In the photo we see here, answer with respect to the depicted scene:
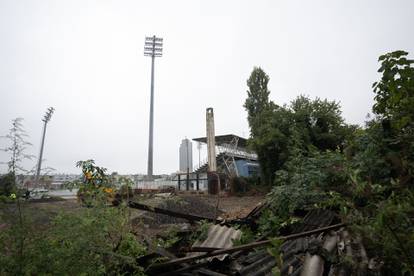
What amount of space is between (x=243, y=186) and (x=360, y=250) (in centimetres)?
1689

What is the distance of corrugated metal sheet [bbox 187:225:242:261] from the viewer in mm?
3812

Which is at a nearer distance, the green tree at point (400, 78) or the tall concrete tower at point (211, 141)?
the green tree at point (400, 78)

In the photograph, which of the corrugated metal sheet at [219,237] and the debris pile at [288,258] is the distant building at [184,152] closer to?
the corrugated metal sheet at [219,237]

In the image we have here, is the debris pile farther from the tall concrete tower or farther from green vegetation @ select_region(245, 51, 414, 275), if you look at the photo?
the tall concrete tower

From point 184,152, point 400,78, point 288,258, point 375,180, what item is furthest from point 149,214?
point 184,152

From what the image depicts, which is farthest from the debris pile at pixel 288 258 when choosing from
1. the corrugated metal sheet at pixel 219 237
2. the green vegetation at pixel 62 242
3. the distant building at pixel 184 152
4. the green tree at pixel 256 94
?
the distant building at pixel 184 152

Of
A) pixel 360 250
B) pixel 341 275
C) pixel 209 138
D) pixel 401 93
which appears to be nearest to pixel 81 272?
pixel 341 275

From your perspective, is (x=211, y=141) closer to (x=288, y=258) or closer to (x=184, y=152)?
(x=184, y=152)

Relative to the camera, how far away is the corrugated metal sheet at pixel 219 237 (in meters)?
3.81

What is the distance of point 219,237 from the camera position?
4098 mm

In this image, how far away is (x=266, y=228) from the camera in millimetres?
4625

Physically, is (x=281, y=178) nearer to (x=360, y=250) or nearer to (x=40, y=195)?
(x=360, y=250)

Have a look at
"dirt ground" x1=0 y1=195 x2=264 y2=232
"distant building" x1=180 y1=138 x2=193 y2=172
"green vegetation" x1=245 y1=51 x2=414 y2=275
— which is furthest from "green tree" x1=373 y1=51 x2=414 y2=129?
"distant building" x1=180 y1=138 x2=193 y2=172

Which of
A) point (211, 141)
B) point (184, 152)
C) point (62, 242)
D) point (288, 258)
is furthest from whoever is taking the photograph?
point (184, 152)
